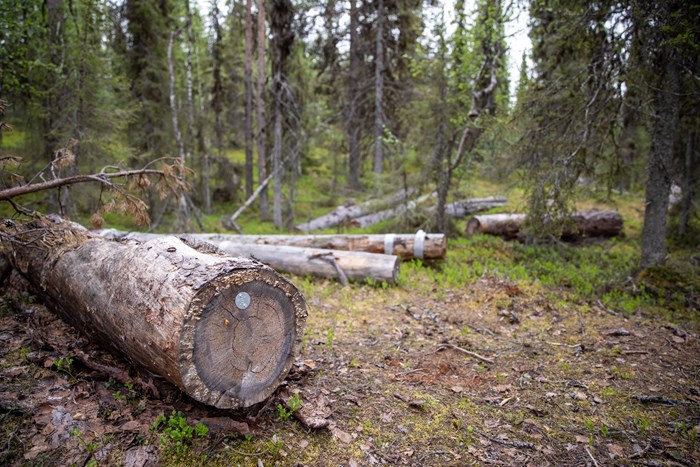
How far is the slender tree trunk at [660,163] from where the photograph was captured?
7.21 metres

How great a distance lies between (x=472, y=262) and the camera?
980 centimetres

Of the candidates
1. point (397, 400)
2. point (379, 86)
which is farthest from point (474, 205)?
point (397, 400)

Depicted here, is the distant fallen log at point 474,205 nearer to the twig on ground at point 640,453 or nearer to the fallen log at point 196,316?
the twig on ground at point 640,453

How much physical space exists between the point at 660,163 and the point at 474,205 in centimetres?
862

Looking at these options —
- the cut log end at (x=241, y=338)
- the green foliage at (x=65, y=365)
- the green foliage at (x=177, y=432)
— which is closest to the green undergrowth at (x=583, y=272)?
the cut log end at (x=241, y=338)

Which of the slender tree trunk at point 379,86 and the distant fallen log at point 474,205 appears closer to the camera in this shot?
the distant fallen log at point 474,205

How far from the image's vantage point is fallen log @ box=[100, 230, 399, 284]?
8203 mm

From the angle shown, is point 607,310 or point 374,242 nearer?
point 607,310

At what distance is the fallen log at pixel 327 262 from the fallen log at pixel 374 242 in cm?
82

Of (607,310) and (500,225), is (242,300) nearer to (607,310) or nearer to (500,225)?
(607,310)

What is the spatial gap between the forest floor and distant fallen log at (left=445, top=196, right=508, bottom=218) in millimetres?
9067

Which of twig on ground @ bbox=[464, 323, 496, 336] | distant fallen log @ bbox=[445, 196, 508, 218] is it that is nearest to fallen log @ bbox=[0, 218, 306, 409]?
twig on ground @ bbox=[464, 323, 496, 336]

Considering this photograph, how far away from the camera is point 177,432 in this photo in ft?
10.0

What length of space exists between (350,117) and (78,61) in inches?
412
